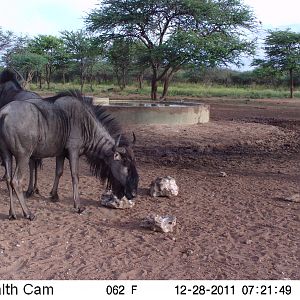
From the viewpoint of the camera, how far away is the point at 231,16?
28.6 metres

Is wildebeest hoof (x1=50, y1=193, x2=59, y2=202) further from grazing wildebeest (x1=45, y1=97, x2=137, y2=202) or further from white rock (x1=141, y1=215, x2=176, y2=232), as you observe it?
white rock (x1=141, y1=215, x2=176, y2=232)

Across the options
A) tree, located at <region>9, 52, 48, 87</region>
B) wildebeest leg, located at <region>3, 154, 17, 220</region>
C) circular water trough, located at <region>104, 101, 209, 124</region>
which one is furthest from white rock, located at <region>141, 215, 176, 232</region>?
tree, located at <region>9, 52, 48, 87</region>

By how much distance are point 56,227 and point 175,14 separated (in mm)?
24875

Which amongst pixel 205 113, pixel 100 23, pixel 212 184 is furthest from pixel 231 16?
pixel 212 184

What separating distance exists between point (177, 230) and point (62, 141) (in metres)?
2.10

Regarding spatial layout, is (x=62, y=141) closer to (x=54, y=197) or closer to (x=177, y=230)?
(x=54, y=197)

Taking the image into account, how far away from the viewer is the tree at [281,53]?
Answer: 135 feet

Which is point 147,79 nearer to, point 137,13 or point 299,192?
point 137,13

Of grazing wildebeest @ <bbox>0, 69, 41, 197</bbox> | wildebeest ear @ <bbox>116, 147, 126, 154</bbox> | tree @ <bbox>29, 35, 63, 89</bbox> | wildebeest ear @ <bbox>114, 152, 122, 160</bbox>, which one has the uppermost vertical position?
tree @ <bbox>29, 35, 63, 89</bbox>

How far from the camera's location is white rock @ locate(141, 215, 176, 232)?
219 inches

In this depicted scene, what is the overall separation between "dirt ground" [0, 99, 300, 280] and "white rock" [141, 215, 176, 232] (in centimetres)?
9

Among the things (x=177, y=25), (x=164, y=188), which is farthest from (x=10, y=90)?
(x=177, y=25)

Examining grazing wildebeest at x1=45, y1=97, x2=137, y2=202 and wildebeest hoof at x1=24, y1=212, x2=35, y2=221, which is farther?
grazing wildebeest at x1=45, y1=97, x2=137, y2=202

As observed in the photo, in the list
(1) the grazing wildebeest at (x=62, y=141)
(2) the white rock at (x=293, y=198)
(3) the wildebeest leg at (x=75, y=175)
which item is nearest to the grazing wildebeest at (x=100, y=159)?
(1) the grazing wildebeest at (x=62, y=141)
